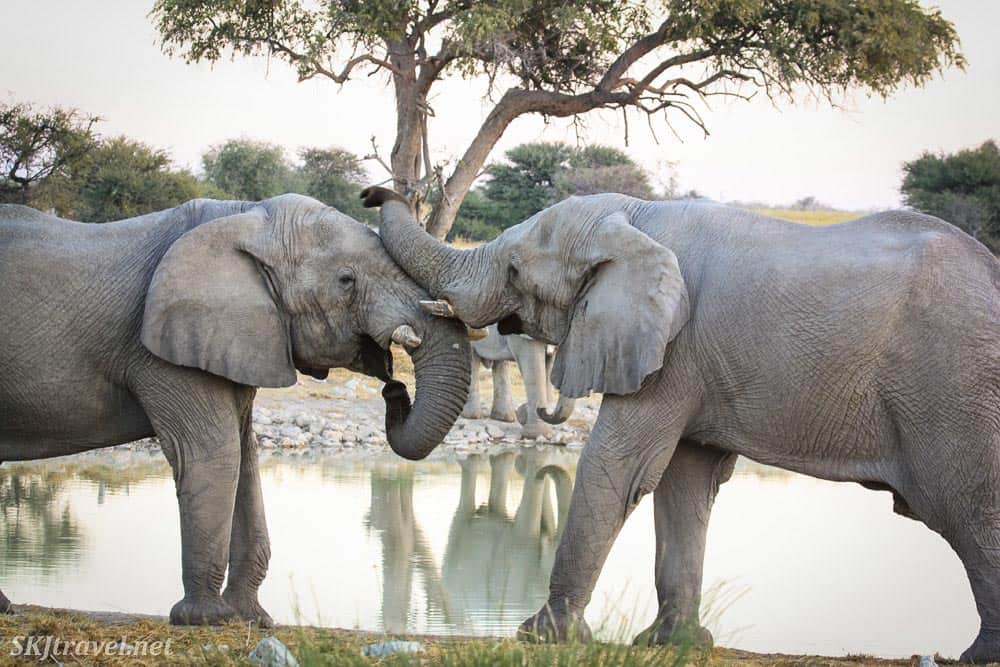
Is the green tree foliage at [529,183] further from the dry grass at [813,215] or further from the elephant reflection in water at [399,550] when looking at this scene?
the elephant reflection in water at [399,550]

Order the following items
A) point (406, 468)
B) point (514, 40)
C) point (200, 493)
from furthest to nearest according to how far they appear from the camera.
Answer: point (514, 40)
point (406, 468)
point (200, 493)

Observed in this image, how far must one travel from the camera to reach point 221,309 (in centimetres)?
613

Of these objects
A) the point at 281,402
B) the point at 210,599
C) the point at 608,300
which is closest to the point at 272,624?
the point at 210,599

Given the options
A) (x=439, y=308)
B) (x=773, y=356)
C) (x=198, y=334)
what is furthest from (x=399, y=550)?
(x=773, y=356)

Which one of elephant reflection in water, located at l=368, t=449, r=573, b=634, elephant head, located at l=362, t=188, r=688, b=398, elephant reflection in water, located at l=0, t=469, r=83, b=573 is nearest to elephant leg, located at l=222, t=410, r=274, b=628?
elephant reflection in water, located at l=368, t=449, r=573, b=634

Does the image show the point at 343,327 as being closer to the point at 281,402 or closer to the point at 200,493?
the point at 200,493

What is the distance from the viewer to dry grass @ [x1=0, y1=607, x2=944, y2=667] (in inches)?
175

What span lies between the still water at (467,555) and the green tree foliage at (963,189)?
17661 millimetres

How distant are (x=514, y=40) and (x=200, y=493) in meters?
14.1

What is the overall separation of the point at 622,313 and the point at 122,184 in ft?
64.4

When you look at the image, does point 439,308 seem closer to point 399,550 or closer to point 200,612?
point 200,612

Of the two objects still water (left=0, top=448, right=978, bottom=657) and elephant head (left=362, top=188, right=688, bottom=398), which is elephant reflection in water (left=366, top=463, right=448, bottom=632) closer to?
still water (left=0, top=448, right=978, bottom=657)

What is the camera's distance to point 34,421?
6.17 m

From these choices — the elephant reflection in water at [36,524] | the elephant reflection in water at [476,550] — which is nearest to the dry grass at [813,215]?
the elephant reflection in water at [476,550]
